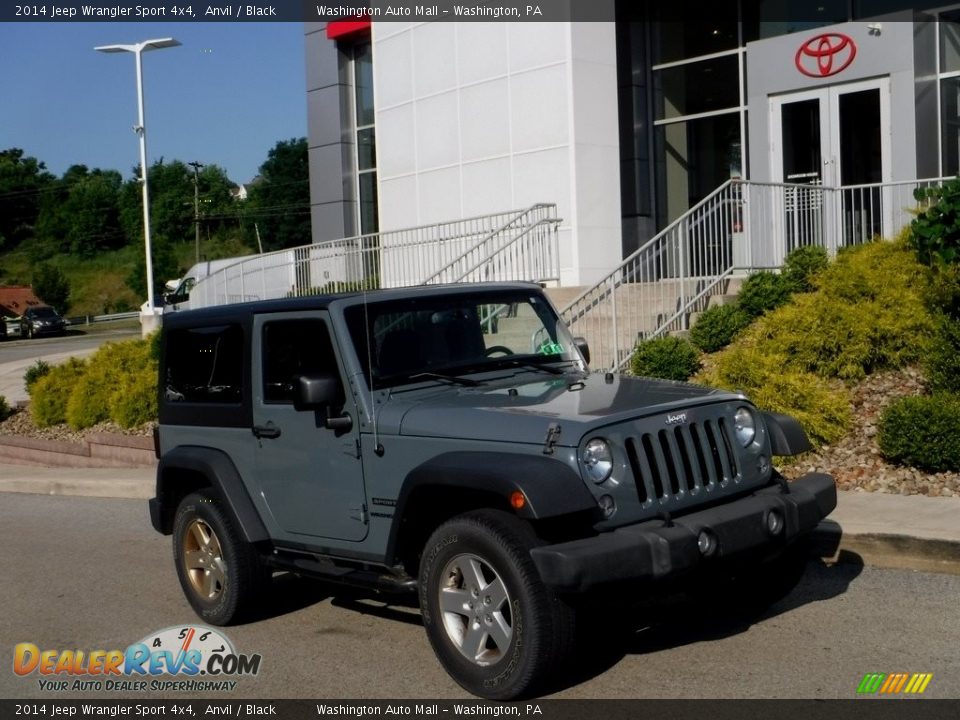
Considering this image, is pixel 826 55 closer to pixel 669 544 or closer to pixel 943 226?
pixel 943 226

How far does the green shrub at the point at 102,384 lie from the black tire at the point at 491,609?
12.1 m

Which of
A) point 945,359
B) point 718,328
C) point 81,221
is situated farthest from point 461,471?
point 81,221

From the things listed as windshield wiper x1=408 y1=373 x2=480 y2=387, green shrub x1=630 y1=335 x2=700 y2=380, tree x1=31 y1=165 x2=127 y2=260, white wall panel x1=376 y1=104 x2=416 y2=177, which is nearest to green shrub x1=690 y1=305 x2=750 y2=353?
green shrub x1=630 y1=335 x2=700 y2=380

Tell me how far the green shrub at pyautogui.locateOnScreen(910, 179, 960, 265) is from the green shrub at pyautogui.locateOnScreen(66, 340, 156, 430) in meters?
11.2

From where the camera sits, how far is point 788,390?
9.90m

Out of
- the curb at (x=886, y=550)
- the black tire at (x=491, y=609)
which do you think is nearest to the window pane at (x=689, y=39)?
the curb at (x=886, y=550)

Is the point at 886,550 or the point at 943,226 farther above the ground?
the point at 943,226

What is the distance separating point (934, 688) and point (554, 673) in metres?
1.76

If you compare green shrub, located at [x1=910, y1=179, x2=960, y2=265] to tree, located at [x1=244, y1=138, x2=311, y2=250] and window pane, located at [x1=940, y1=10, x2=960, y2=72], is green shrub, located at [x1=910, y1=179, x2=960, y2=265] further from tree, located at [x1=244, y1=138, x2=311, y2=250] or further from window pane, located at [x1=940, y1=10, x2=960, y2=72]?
tree, located at [x1=244, y1=138, x2=311, y2=250]

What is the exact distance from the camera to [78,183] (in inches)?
4604

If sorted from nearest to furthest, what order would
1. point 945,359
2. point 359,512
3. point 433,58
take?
point 359,512 → point 945,359 → point 433,58

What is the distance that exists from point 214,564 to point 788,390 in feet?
17.5

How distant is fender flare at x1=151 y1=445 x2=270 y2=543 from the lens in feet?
21.7

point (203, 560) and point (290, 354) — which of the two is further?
point (203, 560)
